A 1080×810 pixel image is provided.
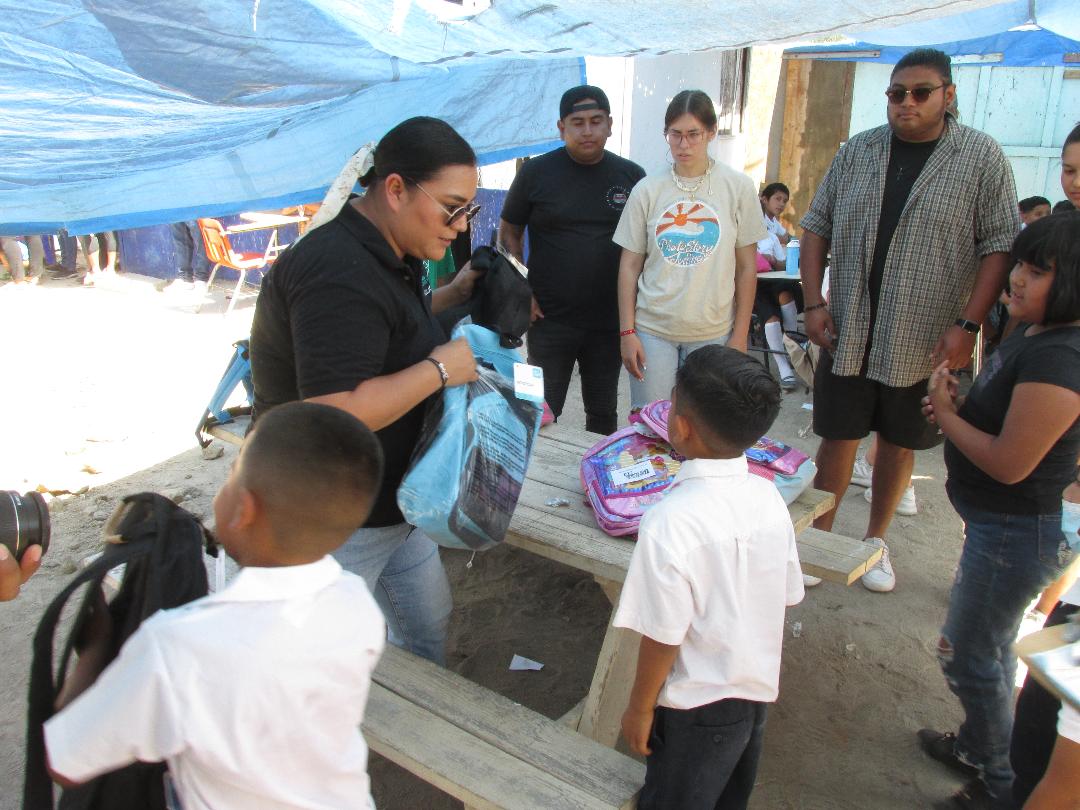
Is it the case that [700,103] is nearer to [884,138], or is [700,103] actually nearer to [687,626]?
[884,138]

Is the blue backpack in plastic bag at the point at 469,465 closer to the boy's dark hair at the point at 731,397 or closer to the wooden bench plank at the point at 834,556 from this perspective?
the boy's dark hair at the point at 731,397

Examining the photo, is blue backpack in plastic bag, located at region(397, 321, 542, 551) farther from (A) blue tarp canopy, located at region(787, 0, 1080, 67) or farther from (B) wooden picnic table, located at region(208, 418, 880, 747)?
(A) blue tarp canopy, located at region(787, 0, 1080, 67)

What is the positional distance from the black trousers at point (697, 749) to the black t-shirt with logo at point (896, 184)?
206cm

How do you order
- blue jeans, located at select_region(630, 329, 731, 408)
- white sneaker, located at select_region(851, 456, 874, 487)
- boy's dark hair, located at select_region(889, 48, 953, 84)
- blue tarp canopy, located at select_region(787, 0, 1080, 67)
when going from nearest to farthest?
boy's dark hair, located at select_region(889, 48, 953, 84) < blue jeans, located at select_region(630, 329, 731, 408) < white sneaker, located at select_region(851, 456, 874, 487) < blue tarp canopy, located at select_region(787, 0, 1080, 67)

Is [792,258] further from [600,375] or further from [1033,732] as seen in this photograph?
[1033,732]

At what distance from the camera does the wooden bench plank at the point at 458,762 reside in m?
1.93

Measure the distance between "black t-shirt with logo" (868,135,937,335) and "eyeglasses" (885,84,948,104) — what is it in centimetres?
20

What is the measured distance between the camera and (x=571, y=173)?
12.5 ft

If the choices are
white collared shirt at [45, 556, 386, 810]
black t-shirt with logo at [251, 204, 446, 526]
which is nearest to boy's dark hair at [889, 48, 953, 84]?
black t-shirt with logo at [251, 204, 446, 526]

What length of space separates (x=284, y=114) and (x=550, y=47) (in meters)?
1.04

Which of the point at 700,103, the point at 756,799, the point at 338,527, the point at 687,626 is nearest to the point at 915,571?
the point at 756,799

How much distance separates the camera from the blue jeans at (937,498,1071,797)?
2.21 metres

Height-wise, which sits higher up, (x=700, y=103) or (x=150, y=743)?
(x=700, y=103)

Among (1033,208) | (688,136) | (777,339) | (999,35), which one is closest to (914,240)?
(688,136)
